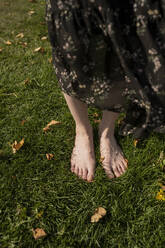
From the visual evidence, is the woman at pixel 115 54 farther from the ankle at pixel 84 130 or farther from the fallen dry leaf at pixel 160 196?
the fallen dry leaf at pixel 160 196

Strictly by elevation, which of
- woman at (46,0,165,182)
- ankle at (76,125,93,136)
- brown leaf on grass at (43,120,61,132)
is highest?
woman at (46,0,165,182)

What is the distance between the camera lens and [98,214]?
1.46m

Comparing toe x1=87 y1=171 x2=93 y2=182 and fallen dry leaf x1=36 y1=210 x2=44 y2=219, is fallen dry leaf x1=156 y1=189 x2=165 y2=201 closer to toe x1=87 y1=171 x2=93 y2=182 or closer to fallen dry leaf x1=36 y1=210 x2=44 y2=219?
toe x1=87 y1=171 x2=93 y2=182

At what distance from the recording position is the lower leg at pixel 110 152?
1707mm

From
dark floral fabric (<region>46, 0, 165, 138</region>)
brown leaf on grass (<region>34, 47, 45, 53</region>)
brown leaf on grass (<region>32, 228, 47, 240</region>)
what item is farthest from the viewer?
brown leaf on grass (<region>34, 47, 45, 53</region>)

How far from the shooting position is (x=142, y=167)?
1697mm

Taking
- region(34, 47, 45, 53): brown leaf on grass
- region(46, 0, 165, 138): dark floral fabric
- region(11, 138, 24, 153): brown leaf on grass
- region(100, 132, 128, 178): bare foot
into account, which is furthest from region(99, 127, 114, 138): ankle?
region(34, 47, 45, 53): brown leaf on grass

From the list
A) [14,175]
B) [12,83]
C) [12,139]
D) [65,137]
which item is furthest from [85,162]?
[12,83]

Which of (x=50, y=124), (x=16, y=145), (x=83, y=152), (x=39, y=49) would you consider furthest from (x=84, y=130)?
(x=39, y=49)

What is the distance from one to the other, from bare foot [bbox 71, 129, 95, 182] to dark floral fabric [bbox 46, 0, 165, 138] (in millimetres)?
536

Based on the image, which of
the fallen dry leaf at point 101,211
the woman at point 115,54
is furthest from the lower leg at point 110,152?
the woman at point 115,54

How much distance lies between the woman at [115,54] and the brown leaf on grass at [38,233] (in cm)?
81

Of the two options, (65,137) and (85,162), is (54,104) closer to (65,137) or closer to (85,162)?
(65,137)

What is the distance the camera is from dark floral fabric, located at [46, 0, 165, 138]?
92 cm
